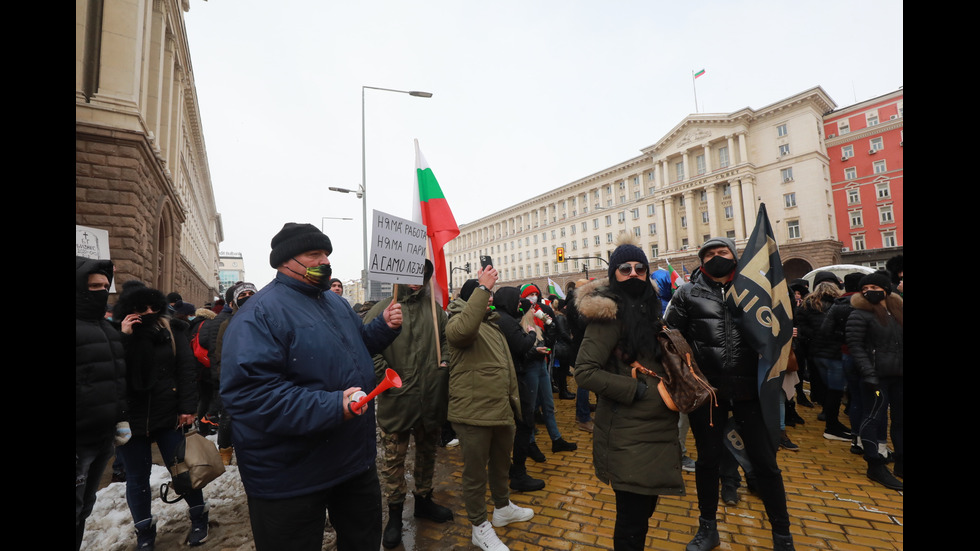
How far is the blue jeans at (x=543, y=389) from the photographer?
17.0 feet

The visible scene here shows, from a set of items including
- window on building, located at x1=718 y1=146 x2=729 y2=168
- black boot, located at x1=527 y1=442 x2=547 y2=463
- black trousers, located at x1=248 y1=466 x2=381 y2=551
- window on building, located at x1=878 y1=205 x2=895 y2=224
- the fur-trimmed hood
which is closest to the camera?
black trousers, located at x1=248 y1=466 x2=381 y2=551

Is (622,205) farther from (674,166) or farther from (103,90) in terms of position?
(103,90)

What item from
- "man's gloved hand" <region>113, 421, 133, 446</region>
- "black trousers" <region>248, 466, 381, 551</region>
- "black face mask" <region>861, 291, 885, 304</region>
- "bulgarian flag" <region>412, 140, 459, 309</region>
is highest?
"bulgarian flag" <region>412, 140, 459, 309</region>

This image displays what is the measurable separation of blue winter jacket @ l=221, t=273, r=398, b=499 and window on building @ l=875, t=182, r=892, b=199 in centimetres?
5306

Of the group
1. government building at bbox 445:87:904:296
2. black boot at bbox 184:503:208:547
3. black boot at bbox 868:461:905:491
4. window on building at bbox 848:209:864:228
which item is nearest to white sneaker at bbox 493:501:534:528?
black boot at bbox 184:503:208:547

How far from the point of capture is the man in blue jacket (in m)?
1.92

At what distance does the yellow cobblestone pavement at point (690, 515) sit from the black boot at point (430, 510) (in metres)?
0.05

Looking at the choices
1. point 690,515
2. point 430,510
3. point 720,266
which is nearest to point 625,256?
point 720,266

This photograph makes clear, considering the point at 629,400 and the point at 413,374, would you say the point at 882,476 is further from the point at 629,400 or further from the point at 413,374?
the point at 413,374

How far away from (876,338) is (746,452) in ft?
8.47

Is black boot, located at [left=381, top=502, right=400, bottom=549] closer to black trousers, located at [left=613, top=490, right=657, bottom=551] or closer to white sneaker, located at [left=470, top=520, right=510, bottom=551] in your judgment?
white sneaker, located at [left=470, top=520, right=510, bottom=551]

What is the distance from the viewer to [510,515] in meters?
3.56

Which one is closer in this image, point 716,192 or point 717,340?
point 717,340
